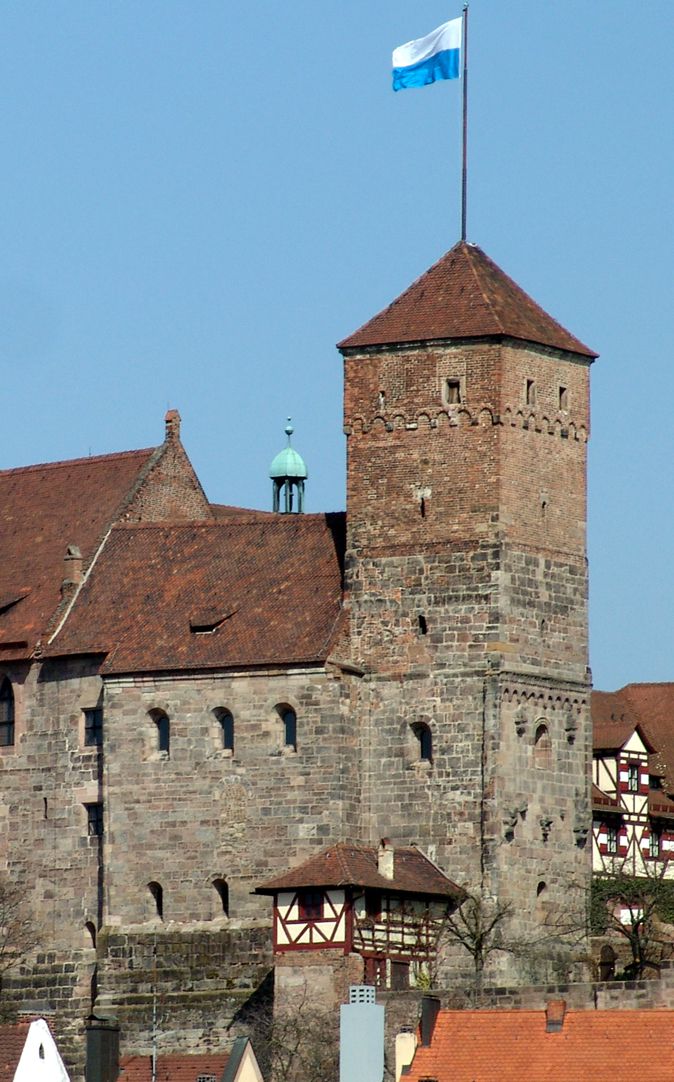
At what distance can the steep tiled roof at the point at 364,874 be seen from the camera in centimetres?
10181

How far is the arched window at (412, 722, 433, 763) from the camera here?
105 m

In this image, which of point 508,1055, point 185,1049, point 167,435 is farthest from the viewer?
point 167,435

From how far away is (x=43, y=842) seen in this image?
10906 cm

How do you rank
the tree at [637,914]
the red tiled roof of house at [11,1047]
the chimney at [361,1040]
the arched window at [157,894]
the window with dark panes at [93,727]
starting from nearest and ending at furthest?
1. the chimney at [361,1040]
2. the red tiled roof of house at [11,1047]
3. the arched window at [157,894]
4. the tree at [637,914]
5. the window with dark panes at [93,727]

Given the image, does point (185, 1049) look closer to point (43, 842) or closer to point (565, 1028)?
point (43, 842)

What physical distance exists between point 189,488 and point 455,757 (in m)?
13.6

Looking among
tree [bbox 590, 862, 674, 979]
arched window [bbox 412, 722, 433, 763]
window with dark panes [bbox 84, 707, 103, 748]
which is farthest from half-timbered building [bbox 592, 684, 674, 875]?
window with dark panes [bbox 84, 707, 103, 748]

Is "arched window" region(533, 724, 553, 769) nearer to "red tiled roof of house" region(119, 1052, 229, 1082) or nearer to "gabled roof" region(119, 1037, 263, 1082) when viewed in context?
"gabled roof" region(119, 1037, 263, 1082)

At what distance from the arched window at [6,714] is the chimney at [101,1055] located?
40.2 ft

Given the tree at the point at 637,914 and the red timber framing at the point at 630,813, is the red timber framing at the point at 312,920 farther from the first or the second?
the red timber framing at the point at 630,813

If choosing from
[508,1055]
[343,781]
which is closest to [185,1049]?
[343,781]

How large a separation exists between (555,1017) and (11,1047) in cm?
1426

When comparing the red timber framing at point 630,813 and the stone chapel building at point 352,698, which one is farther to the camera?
the red timber framing at point 630,813

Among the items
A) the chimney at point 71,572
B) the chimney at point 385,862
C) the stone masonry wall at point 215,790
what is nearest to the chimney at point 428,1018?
the chimney at point 385,862
